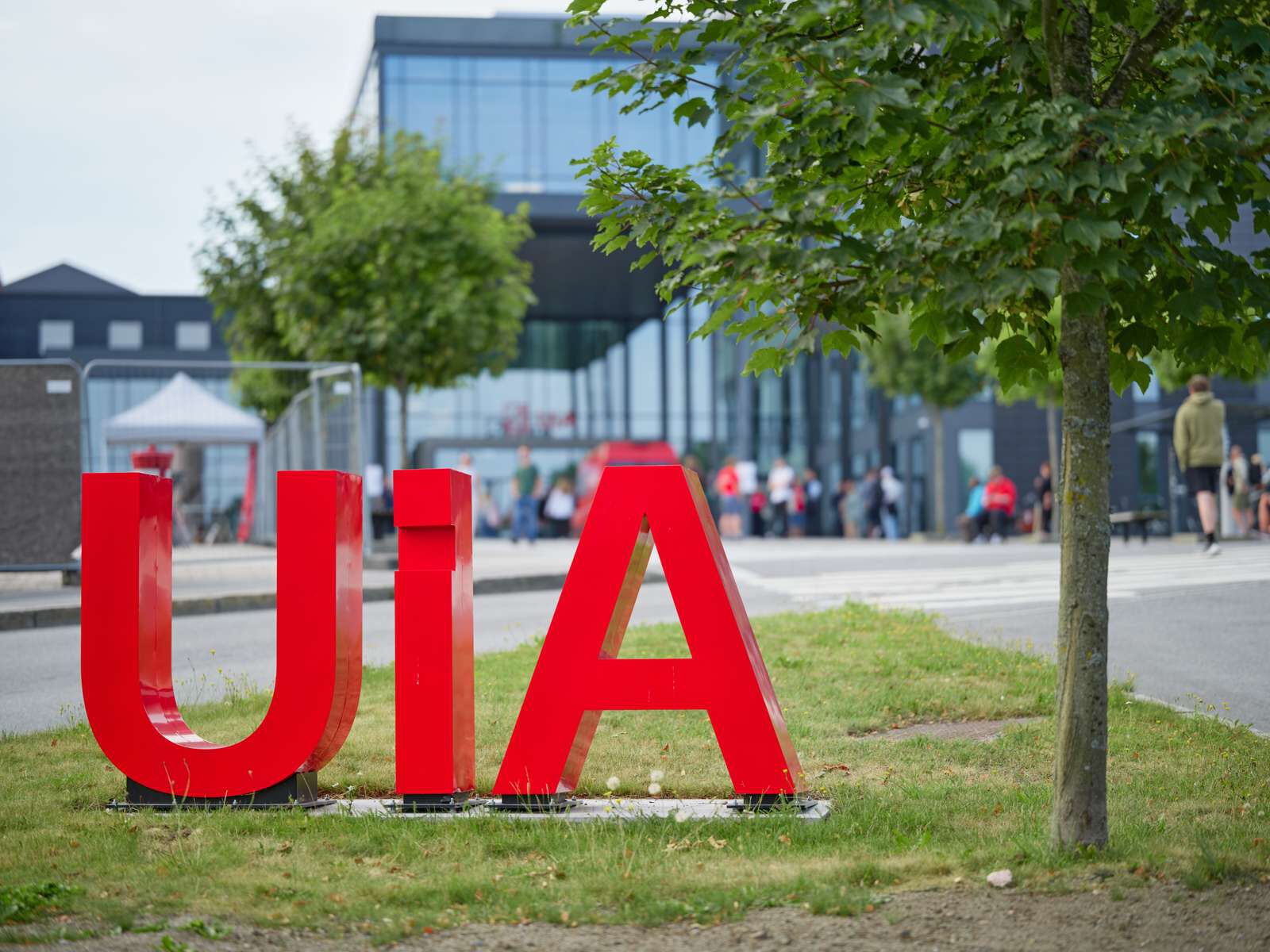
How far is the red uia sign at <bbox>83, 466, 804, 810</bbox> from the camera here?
511 centimetres

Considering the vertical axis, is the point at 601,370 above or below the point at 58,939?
above

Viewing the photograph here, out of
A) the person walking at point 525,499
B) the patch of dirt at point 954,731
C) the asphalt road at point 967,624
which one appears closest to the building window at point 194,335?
the person walking at point 525,499

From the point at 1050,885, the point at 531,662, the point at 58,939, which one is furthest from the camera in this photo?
the point at 531,662

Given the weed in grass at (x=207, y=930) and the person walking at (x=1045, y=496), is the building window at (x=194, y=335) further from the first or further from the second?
the weed in grass at (x=207, y=930)

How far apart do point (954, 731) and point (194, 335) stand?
76.0m

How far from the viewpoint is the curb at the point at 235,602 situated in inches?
494

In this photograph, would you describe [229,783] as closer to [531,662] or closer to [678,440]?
[531,662]

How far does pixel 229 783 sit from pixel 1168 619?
25.8ft

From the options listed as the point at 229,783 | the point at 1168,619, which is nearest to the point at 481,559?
the point at 1168,619

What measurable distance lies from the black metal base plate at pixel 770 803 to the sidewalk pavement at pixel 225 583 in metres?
6.88

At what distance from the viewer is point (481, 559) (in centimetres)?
2077

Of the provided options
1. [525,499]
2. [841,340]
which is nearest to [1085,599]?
[841,340]

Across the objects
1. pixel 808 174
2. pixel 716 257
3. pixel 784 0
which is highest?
pixel 784 0

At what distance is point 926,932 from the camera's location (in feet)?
12.2
